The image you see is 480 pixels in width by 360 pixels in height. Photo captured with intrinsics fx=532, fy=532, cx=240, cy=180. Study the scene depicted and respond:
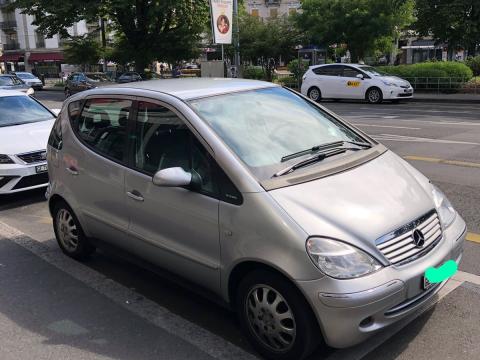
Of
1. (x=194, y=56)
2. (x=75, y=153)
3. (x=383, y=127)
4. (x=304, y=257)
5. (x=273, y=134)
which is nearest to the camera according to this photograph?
(x=304, y=257)

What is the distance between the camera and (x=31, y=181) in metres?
7.07

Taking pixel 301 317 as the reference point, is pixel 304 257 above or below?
above

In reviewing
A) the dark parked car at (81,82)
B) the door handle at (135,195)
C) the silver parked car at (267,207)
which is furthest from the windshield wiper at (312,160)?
the dark parked car at (81,82)

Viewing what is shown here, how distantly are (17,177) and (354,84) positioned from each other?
51.6 feet

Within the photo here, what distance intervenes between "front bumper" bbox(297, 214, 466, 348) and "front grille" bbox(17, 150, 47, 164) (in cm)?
531

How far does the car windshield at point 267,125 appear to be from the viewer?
3.44 metres

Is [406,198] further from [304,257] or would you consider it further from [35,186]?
[35,186]

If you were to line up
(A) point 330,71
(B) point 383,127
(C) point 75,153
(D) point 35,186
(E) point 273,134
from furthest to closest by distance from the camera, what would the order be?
(A) point 330,71 → (B) point 383,127 → (D) point 35,186 → (C) point 75,153 → (E) point 273,134

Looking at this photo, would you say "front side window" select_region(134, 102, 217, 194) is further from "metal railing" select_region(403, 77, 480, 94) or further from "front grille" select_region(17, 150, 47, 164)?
"metal railing" select_region(403, 77, 480, 94)

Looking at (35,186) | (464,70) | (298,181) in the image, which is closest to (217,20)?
(464,70)

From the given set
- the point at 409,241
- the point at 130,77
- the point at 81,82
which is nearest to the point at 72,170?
the point at 409,241

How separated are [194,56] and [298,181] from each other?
36.9m

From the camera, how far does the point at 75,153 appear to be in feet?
15.0

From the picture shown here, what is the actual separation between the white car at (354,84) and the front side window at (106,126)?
16429 mm
